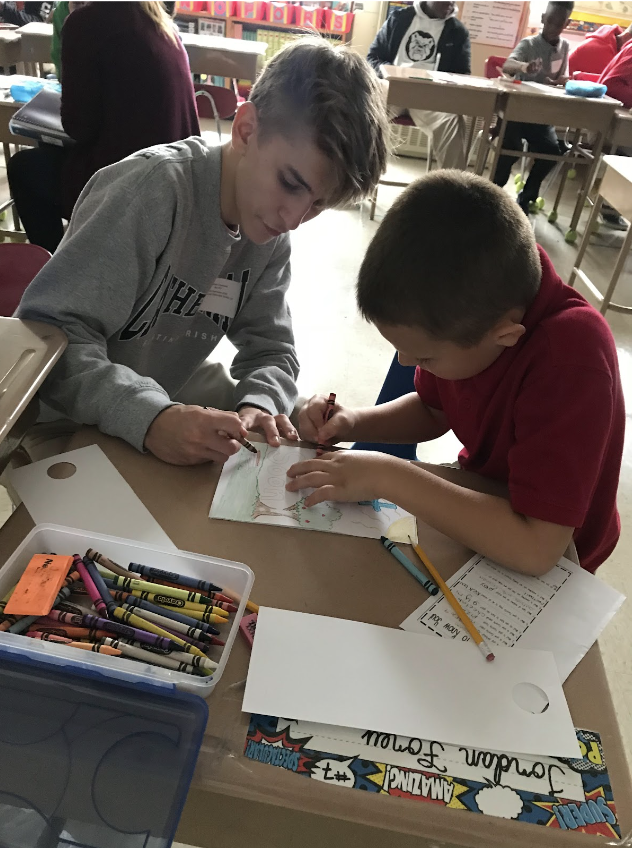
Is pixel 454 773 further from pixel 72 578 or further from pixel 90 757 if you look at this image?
pixel 72 578

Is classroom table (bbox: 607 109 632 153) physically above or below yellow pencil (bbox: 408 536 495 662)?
above

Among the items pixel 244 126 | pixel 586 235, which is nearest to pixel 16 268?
pixel 244 126

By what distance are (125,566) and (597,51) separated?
18.5ft

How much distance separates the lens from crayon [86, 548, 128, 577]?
2.13 feet

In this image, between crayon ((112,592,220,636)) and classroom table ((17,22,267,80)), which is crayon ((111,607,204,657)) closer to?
crayon ((112,592,220,636))

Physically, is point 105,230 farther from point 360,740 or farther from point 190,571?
point 360,740

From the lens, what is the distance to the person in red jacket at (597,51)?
4.77 meters

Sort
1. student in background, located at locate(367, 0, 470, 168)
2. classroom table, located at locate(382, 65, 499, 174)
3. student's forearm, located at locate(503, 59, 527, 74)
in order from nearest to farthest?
classroom table, located at locate(382, 65, 499, 174) < student's forearm, located at locate(503, 59, 527, 74) < student in background, located at locate(367, 0, 470, 168)

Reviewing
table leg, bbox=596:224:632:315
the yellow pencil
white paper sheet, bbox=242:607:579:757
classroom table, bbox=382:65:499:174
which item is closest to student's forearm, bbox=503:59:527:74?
A: classroom table, bbox=382:65:499:174

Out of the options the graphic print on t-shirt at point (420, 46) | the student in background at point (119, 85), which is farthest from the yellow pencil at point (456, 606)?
the graphic print on t-shirt at point (420, 46)

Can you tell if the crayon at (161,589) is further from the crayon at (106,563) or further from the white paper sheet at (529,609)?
the white paper sheet at (529,609)

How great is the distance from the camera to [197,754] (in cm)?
50

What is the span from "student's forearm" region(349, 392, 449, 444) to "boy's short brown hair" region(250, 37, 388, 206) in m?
0.40

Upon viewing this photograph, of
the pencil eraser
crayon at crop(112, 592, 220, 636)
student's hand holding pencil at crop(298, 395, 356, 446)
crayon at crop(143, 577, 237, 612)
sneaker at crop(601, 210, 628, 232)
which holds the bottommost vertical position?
sneaker at crop(601, 210, 628, 232)
